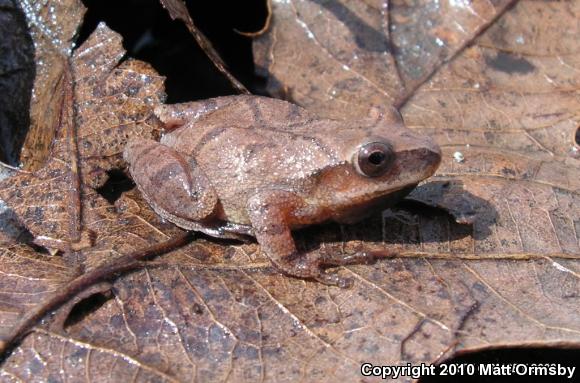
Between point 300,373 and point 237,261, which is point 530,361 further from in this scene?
point 237,261

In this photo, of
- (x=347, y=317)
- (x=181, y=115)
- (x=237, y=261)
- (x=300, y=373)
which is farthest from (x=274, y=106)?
(x=300, y=373)

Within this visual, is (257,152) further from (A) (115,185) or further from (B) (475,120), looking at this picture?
(B) (475,120)

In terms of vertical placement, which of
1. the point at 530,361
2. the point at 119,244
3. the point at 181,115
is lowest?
the point at 530,361

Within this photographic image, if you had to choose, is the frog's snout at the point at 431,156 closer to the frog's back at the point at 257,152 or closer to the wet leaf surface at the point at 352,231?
the wet leaf surface at the point at 352,231

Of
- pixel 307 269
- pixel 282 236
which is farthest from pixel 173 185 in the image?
pixel 307 269

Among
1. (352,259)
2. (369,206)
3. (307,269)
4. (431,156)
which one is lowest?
(307,269)

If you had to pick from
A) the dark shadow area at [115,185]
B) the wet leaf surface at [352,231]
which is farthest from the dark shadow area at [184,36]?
the dark shadow area at [115,185]
